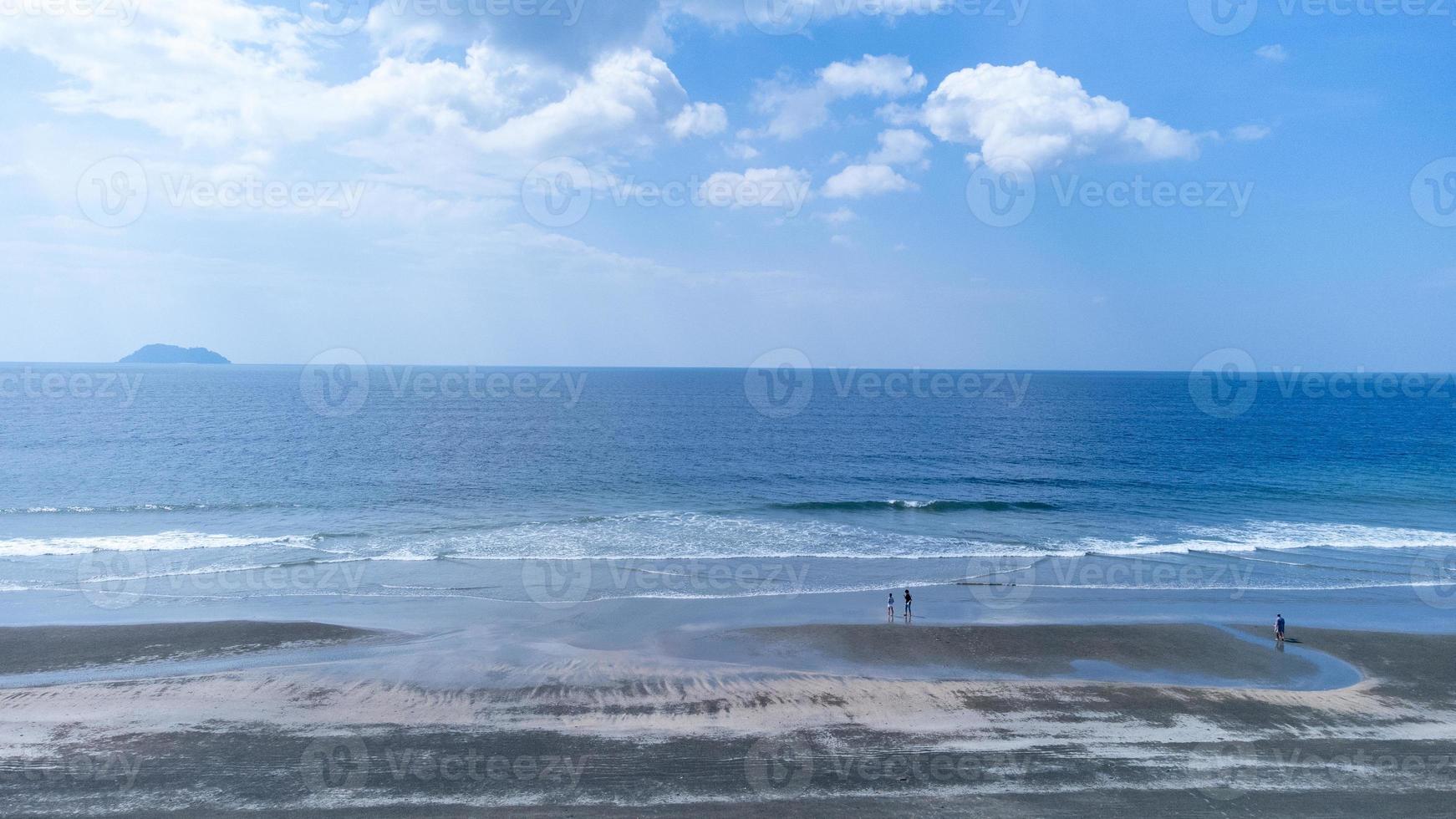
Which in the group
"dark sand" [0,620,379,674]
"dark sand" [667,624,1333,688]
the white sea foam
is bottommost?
"dark sand" [667,624,1333,688]

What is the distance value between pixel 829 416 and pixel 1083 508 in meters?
60.2

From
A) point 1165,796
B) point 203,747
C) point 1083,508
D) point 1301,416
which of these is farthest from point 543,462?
point 1301,416

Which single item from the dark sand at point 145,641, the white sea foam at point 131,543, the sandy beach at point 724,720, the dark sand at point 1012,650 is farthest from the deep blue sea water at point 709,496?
the sandy beach at point 724,720

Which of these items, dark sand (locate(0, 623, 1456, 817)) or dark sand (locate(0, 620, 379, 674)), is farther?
dark sand (locate(0, 620, 379, 674))

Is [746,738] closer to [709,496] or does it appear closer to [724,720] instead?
[724,720]

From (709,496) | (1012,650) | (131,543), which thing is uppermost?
(709,496)

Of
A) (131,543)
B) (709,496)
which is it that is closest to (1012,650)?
(709,496)

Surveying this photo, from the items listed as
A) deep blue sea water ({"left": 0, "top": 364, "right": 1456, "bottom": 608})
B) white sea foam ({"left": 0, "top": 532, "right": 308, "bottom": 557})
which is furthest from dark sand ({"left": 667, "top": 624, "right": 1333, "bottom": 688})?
white sea foam ({"left": 0, "top": 532, "right": 308, "bottom": 557})

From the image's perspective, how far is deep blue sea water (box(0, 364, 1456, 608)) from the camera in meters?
34.8

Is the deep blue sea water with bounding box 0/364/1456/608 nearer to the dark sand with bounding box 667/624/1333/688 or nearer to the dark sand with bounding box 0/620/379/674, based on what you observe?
the dark sand with bounding box 0/620/379/674

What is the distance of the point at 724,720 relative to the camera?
732 inches

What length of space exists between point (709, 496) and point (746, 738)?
30.9 metres

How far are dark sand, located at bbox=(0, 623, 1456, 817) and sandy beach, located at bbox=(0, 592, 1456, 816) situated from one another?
0.07 metres

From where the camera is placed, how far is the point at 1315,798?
15.3 metres
